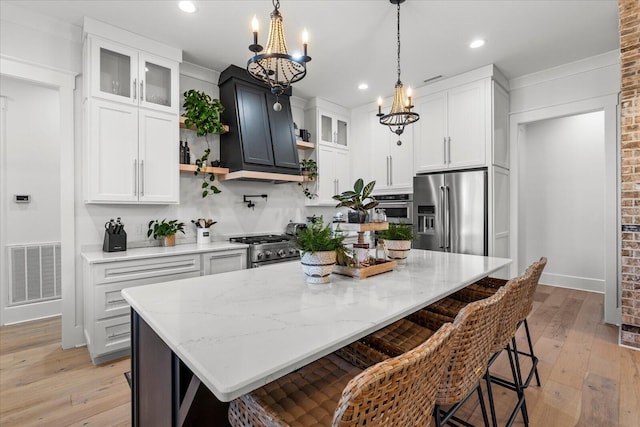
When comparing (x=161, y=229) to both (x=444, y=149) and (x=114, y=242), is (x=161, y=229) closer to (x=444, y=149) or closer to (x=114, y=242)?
(x=114, y=242)

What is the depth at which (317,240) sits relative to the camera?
4.99ft

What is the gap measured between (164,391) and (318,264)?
804mm

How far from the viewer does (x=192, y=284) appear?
1593 millimetres

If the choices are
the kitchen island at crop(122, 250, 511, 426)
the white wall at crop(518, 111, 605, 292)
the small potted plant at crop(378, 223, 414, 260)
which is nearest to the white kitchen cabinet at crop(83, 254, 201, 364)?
the kitchen island at crop(122, 250, 511, 426)

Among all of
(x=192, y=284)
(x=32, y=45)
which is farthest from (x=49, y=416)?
(x=32, y=45)

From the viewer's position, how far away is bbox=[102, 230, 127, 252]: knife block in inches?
109

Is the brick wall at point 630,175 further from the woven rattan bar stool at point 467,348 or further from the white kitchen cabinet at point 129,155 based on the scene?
the white kitchen cabinet at point 129,155

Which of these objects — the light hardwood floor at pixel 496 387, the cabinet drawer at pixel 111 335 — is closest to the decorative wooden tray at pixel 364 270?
the light hardwood floor at pixel 496 387

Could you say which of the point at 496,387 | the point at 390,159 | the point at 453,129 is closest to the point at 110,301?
the point at 496,387

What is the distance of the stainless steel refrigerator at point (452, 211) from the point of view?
3.65 meters

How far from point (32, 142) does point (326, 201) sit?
11.9 feet

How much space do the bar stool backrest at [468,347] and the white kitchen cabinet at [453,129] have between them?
293cm

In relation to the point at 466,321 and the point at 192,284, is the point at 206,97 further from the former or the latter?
the point at 466,321

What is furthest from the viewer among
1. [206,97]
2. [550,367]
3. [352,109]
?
[352,109]
